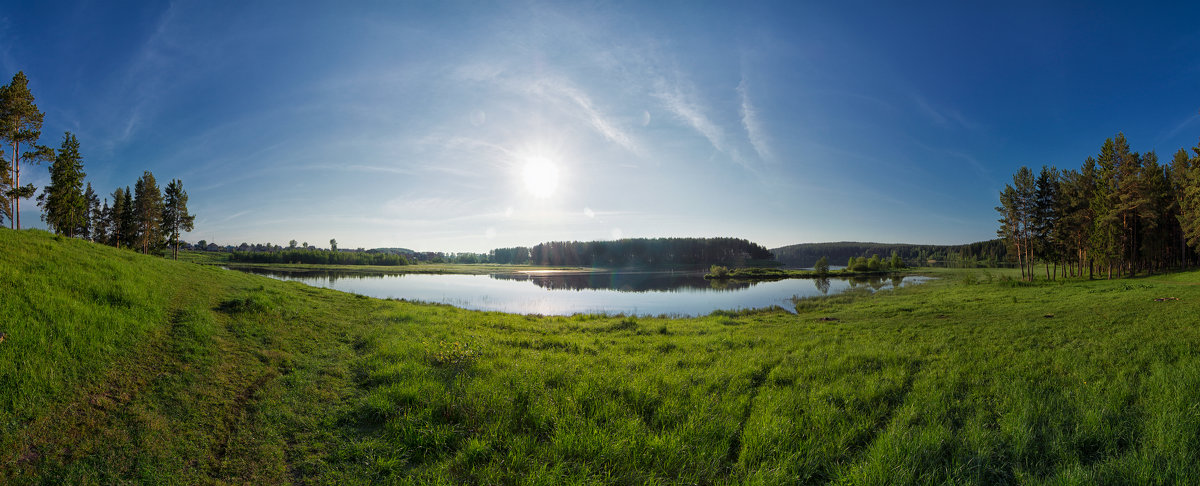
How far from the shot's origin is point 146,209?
5000cm

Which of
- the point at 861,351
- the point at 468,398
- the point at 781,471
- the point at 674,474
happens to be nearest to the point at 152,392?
the point at 468,398

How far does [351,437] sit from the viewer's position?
202 inches

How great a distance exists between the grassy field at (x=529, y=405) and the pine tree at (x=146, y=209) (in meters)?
59.1

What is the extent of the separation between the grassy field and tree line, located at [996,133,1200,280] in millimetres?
45331

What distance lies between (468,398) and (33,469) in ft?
13.3

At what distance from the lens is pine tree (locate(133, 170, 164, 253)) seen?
50.0 meters

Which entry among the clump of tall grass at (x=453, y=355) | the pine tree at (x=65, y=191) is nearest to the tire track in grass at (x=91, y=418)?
the clump of tall grass at (x=453, y=355)

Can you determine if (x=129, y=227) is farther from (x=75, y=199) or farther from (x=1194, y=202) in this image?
(x=1194, y=202)

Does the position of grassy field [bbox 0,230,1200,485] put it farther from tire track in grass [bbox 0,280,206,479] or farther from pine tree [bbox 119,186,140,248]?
pine tree [bbox 119,186,140,248]

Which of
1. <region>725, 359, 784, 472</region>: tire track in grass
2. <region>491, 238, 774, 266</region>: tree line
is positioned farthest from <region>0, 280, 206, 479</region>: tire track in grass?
<region>491, 238, 774, 266</region>: tree line

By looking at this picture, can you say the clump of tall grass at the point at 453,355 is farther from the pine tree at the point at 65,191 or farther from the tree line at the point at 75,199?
the pine tree at the point at 65,191

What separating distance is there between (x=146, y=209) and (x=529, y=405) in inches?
2850

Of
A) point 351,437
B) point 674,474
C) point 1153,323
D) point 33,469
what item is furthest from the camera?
point 1153,323

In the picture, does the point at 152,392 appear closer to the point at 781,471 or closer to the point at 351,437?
the point at 351,437
